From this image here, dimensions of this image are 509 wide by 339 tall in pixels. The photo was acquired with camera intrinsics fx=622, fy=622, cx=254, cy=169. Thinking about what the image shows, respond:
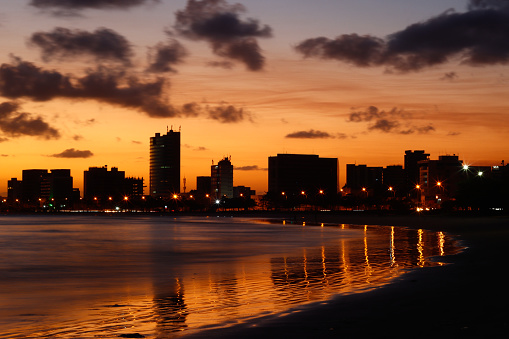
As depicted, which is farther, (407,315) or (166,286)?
(166,286)

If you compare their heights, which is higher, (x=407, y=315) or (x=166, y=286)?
(x=407, y=315)

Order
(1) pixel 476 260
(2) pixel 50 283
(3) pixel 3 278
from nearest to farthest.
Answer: (2) pixel 50 283, (3) pixel 3 278, (1) pixel 476 260

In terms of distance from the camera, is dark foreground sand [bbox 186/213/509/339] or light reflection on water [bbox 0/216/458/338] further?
light reflection on water [bbox 0/216/458/338]

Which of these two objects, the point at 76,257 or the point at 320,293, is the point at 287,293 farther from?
the point at 76,257

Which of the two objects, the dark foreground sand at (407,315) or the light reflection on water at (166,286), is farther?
the light reflection on water at (166,286)

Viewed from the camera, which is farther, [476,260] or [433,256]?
[433,256]

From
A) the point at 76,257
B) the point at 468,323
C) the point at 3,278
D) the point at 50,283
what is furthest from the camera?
the point at 76,257

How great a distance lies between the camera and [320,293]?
65.3ft

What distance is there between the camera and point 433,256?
115 feet

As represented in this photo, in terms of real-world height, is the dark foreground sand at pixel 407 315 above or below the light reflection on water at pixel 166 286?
above

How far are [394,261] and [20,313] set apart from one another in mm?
20746

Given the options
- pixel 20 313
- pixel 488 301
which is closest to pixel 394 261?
pixel 488 301

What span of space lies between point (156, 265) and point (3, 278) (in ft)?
28.5

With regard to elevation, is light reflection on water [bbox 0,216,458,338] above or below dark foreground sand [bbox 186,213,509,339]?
below
